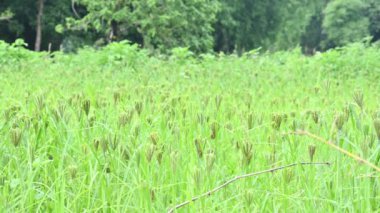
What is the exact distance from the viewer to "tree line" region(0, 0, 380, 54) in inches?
866

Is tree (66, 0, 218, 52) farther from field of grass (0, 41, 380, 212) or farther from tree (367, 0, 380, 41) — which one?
tree (367, 0, 380, 41)

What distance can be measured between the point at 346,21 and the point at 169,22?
142ft

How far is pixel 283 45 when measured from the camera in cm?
5012

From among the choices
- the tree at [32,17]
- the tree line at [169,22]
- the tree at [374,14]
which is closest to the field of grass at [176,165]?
the tree line at [169,22]

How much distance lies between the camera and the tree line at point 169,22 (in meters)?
22.0

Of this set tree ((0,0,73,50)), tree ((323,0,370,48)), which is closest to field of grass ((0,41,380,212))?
tree ((0,0,73,50))

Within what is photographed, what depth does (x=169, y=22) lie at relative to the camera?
23.3 meters

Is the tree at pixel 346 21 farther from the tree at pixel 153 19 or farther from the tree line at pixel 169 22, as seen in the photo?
the tree at pixel 153 19

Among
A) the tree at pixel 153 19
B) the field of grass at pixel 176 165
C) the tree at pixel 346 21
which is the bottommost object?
the field of grass at pixel 176 165

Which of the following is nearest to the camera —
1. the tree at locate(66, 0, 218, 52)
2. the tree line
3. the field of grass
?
the field of grass

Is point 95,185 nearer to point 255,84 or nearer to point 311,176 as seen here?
point 311,176

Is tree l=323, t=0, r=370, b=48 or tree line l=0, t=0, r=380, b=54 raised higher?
tree l=323, t=0, r=370, b=48

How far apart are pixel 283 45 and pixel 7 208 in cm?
4959

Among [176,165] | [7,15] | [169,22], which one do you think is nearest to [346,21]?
[7,15]
